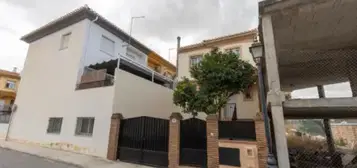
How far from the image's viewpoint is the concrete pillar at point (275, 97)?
520 cm

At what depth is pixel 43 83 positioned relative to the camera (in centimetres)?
1370

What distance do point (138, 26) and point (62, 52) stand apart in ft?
19.2

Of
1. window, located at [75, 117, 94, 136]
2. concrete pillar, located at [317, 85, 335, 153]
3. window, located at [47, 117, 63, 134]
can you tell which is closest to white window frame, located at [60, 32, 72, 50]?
window, located at [47, 117, 63, 134]

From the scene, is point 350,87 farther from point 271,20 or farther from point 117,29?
point 117,29

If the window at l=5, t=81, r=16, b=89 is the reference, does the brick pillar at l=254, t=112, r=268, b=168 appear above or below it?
below

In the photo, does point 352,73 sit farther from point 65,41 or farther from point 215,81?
point 65,41

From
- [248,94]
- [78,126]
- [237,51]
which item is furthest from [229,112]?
[78,126]

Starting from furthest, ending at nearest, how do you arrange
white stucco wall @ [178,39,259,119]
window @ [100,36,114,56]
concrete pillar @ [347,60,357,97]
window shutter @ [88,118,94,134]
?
window @ [100,36,114,56], white stucco wall @ [178,39,259,119], window shutter @ [88,118,94,134], concrete pillar @ [347,60,357,97]

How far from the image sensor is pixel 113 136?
8.99 m

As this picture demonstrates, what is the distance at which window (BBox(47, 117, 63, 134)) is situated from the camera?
11684 millimetres

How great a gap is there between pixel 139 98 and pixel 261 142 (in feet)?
25.1

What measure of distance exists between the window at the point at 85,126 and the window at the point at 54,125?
1.72m

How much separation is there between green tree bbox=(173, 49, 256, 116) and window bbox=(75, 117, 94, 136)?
516cm

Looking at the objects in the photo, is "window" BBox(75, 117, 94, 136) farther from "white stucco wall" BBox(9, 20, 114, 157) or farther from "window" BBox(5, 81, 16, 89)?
"window" BBox(5, 81, 16, 89)
